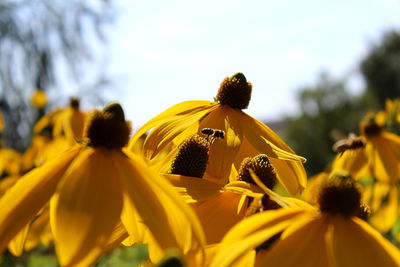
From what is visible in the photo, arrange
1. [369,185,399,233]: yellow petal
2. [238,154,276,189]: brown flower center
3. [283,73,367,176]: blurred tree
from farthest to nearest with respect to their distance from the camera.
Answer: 1. [283,73,367,176]: blurred tree
2. [369,185,399,233]: yellow petal
3. [238,154,276,189]: brown flower center

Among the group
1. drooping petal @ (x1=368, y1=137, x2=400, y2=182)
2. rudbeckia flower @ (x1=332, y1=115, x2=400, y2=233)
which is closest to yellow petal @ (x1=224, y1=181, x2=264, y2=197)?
rudbeckia flower @ (x1=332, y1=115, x2=400, y2=233)

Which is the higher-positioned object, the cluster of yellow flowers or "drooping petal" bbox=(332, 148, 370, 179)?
the cluster of yellow flowers

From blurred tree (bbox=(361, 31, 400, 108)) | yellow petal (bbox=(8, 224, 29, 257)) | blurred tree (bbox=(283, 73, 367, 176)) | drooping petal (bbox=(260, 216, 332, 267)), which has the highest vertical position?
drooping petal (bbox=(260, 216, 332, 267))

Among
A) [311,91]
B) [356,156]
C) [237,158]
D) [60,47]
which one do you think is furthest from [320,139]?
[237,158]

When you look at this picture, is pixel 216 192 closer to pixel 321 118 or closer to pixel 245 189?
pixel 245 189

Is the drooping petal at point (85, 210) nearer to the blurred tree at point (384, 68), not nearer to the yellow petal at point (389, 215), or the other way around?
the yellow petal at point (389, 215)

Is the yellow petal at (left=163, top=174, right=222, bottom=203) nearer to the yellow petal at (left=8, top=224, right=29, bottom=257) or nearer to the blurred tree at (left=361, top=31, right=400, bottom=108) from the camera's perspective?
the yellow petal at (left=8, top=224, right=29, bottom=257)

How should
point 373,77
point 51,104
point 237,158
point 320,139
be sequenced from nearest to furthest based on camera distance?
1. point 237,158
2. point 51,104
3. point 320,139
4. point 373,77

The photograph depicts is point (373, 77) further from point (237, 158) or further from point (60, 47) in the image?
point (237, 158)
